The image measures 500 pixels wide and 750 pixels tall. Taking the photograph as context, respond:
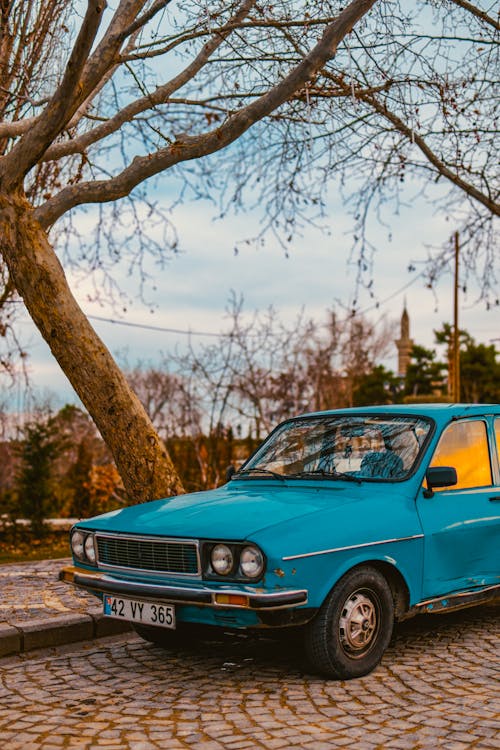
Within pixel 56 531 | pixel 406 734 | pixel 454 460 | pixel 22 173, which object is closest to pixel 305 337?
pixel 56 531

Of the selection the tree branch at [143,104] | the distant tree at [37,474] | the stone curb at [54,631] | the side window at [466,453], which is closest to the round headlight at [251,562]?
the side window at [466,453]

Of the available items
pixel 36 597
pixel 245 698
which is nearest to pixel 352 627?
pixel 245 698

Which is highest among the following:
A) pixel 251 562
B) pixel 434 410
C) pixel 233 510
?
pixel 434 410

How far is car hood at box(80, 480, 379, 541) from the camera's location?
5.32 meters

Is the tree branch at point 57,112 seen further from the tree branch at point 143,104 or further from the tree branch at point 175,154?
the tree branch at point 143,104

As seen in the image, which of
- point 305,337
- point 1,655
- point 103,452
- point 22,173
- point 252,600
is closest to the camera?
point 252,600

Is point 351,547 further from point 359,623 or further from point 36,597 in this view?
point 36,597

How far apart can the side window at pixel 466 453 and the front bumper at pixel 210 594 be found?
5.97 feet

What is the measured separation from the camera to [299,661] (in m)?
5.93

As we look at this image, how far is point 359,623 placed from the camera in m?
5.50

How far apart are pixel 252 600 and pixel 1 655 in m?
2.39

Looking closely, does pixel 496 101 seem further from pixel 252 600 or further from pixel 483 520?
pixel 252 600

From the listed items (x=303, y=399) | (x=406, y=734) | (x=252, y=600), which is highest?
(x=303, y=399)

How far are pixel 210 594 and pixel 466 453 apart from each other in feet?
8.36
